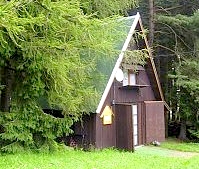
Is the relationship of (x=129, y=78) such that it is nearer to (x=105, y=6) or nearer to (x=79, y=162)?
(x=105, y=6)

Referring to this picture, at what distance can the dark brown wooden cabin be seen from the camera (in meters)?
15.3

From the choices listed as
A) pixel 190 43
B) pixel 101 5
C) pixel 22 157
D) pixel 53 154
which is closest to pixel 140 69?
pixel 101 5

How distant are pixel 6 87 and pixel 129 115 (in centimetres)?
517

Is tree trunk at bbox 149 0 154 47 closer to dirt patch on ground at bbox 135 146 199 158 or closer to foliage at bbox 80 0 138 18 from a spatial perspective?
foliage at bbox 80 0 138 18

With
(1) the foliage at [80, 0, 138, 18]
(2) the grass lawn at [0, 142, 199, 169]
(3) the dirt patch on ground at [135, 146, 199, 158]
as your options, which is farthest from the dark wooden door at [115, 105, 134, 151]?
(1) the foliage at [80, 0, 138, 18]

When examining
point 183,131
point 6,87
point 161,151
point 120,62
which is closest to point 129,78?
point 120,62

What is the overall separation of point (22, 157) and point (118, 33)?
4.91 metres

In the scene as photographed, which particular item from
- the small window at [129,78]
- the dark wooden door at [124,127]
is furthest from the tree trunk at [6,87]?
the small window at [129,78]

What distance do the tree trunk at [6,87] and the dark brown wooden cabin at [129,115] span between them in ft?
11.2

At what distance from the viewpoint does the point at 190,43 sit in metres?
22.1

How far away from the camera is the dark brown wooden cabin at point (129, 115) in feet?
50.1

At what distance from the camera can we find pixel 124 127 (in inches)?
620

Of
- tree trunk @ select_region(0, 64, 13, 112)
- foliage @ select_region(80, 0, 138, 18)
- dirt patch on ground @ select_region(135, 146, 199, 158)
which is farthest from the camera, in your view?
foliage @ select_region(80, 0, 138, 18)

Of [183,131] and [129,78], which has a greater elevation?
[129,78]
